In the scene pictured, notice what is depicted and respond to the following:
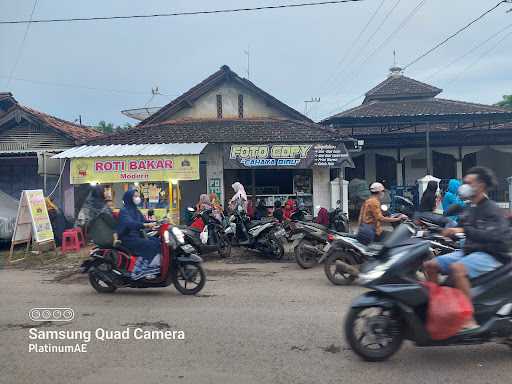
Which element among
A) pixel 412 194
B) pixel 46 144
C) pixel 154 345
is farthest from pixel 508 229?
pixel 46 144

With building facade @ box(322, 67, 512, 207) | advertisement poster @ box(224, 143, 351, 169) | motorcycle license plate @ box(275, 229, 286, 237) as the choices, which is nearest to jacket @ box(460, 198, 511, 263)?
motorcycle license plate @ box(275, 229, 286, 237)

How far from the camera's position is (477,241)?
13.0 ft

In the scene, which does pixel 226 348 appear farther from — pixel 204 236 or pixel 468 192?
pixel 204 236

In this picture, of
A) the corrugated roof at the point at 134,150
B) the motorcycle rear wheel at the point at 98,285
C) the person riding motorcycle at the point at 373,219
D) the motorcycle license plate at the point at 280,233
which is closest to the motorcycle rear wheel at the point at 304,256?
the motorcycle license plate at the point at 280,233

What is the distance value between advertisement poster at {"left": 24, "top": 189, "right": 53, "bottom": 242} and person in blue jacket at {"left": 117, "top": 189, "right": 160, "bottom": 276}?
4949 millimetres

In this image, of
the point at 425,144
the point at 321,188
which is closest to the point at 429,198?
the point at 321,188

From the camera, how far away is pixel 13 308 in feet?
19.9

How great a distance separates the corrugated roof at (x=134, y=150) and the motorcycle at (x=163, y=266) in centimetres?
647

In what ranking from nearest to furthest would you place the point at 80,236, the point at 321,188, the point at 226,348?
1. the point at 226,348
2. the point at 80,236
3. the point at 321,188

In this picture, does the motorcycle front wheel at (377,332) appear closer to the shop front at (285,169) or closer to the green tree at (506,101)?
the shop front at (285,169)

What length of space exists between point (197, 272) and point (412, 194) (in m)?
11.9

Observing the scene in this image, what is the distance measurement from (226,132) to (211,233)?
572cm

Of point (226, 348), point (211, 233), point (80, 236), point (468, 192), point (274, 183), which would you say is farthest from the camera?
point (274, 183)

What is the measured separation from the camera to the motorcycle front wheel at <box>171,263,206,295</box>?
6410 millimetres
